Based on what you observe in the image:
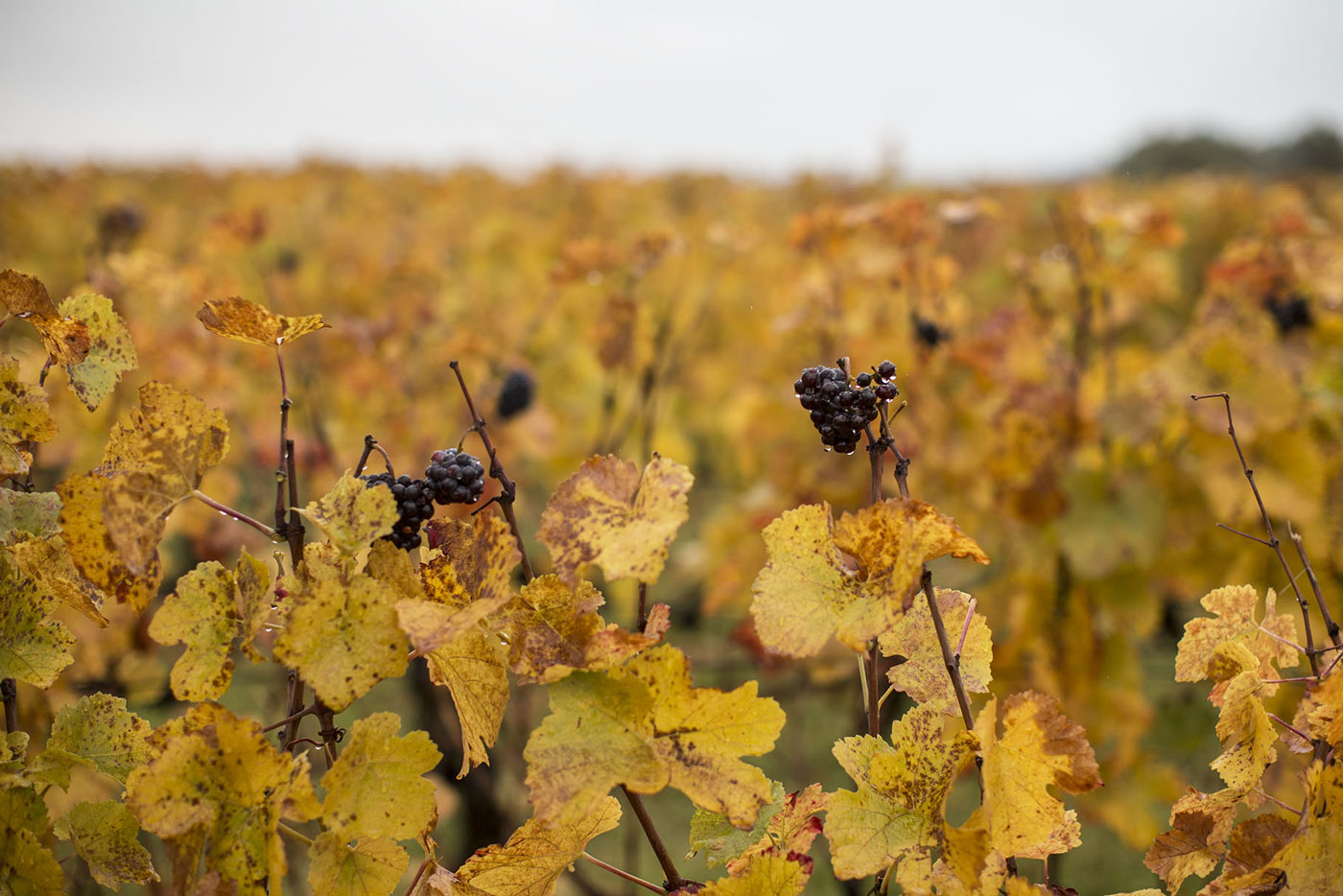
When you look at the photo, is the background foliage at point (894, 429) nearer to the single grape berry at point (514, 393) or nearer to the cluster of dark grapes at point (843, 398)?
the single grape berry at point (514, 393)

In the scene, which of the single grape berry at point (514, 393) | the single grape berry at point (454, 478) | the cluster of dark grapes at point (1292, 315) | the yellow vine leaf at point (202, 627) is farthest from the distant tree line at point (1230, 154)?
the yellow vine leaf at point (202, 627)

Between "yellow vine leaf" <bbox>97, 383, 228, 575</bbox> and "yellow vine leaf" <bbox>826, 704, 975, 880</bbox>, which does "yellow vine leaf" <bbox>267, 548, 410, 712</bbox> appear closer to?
"yellow vine leaf" <bbox>97, 383, 228, 575</bbox>

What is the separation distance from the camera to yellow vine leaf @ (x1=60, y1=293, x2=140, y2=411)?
2.44ft

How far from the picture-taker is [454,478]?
0.76 m

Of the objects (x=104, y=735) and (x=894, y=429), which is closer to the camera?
(x=104, y=735)

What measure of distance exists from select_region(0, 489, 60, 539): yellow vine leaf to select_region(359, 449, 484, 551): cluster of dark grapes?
0.82 feet

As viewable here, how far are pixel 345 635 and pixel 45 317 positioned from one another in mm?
→ 397

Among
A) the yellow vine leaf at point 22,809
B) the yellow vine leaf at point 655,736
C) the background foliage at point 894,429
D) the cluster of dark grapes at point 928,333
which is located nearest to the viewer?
the yellow vine leaf at point 655,736

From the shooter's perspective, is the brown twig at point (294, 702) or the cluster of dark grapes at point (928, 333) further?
the cluster of dark grapes at point (928, 333)

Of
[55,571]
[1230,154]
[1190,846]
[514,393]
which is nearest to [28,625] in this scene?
[55,571]

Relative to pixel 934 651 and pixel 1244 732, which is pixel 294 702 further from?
pixel 1244 732

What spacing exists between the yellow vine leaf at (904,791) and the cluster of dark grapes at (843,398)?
0.21m

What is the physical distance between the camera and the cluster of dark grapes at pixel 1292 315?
7.43 feet

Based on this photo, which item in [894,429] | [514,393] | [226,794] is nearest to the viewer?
[226,794]
